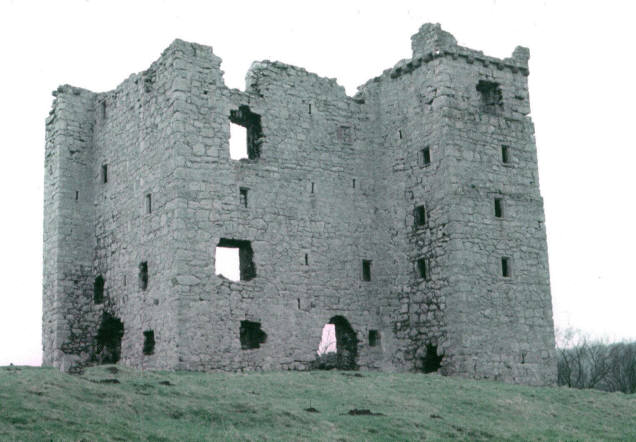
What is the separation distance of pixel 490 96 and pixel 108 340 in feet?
47.9

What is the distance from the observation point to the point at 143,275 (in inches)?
1081

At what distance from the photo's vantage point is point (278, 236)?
2750 centimetres

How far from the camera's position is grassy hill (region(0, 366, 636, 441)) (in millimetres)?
15375

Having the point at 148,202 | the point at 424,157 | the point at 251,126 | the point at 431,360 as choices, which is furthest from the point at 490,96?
the point at 148,202

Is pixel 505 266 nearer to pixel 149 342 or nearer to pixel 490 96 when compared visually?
pixel 490 96

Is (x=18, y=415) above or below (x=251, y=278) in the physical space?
below

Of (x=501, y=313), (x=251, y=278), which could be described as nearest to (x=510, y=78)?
(x=501, y=313)

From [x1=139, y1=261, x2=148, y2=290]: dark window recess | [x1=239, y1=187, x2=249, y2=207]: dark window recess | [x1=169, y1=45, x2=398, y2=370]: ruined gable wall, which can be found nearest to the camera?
[x1=169, y1=45, x2=398, y2=370]: ruined gable wall

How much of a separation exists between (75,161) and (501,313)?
1483 cm

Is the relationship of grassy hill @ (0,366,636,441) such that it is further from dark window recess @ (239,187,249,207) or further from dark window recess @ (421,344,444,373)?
dark window recess @ (239,187,249,207)

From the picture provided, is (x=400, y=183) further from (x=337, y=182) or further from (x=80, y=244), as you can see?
(x=80, y=244)

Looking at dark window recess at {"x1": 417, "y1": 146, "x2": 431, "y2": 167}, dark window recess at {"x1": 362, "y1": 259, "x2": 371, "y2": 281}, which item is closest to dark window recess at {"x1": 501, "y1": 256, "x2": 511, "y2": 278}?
dark window recess at {"x1": 417, "y1": 146, "x2": 431, "y2": 167}

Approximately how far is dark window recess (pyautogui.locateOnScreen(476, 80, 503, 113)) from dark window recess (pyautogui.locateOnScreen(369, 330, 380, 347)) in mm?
7902

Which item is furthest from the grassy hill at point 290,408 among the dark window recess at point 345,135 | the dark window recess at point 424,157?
the dark window recess at point 345,135
